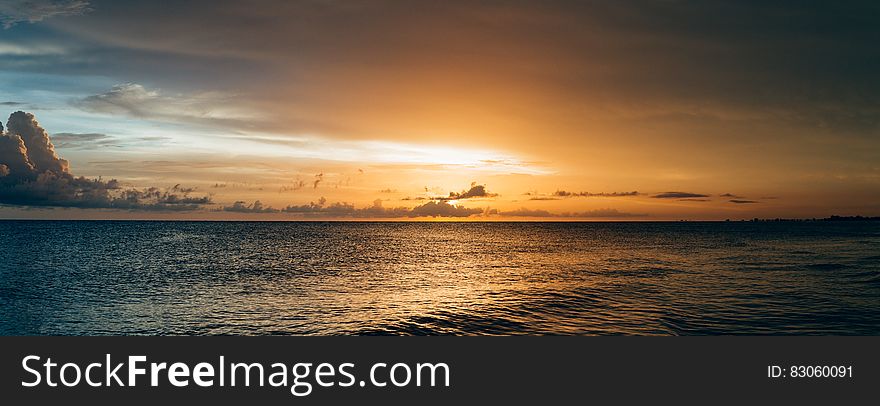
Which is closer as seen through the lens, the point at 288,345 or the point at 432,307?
the point at 288,345

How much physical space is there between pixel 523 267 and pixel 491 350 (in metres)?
57.8

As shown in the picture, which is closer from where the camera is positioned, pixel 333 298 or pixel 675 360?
pixel 675 360

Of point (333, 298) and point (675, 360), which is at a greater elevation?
point (675, 360)

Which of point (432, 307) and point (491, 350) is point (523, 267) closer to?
point (432, 307)

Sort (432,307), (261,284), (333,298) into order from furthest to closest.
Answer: (261,284) < (333,298) < (432,307)

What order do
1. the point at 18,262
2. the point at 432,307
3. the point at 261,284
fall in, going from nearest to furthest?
1. the point at 432,307
2. the point at 261,284
3. the point at 18,262

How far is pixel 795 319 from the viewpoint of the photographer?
34.0 meters

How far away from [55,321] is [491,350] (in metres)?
34.5

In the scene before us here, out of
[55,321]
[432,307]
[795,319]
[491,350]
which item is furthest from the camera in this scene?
[432,307]

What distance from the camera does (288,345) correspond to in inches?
621

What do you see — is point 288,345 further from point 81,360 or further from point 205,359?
point 81,360

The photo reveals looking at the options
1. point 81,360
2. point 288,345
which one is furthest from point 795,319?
point 81,360

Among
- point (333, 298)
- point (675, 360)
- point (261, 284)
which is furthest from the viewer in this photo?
point (261, 284)

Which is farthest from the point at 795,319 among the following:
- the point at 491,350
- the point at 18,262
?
the point at 18,262
